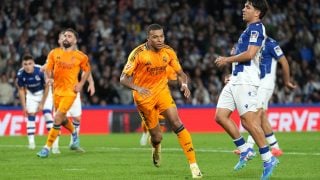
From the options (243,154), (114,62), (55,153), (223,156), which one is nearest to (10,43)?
(114,62)

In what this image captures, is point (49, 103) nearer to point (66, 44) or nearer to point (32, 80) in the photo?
point (32, 80)

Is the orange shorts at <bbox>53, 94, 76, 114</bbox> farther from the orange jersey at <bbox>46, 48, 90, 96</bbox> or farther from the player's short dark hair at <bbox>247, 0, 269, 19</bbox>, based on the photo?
the player's short dark hair at <bbox>247, 0, 269, 19</bbox>

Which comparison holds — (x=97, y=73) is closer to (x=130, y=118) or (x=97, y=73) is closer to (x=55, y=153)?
(x=130, y=118)

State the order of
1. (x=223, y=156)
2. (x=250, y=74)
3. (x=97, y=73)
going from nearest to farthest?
(x=250, y=74)
(x=223, y=156)
(x=97, y=73)

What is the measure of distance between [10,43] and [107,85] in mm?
3968

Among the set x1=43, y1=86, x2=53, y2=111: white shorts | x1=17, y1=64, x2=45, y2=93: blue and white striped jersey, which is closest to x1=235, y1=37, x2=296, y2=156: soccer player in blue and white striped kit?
x1=43, y1=86, x2=53, y2=111: white shorts

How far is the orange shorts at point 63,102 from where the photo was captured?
17844 millimetres

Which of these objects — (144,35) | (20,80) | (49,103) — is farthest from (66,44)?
(144,35)

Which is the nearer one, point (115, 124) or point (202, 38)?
point (115, 124)

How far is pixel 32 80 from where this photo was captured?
21156 mm

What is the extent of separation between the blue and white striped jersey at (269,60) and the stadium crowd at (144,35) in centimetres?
1315

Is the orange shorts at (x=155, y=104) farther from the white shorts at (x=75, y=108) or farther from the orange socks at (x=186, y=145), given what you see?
the white shorts at (x=75, y=108)

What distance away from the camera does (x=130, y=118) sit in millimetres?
28734

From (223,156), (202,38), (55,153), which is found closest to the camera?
(223,156)
